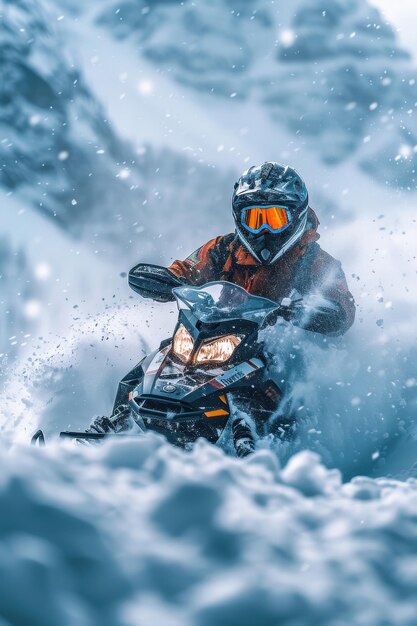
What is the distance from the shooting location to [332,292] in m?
4.59

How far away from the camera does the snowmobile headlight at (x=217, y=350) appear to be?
12.4 ft

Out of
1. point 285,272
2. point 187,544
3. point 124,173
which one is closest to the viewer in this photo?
point 187,544

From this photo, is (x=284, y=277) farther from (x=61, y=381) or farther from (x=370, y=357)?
(x=61, y=381)

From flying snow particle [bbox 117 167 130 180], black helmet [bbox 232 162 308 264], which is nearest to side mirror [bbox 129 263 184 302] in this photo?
black helmet [bbox 232 162 308 264]

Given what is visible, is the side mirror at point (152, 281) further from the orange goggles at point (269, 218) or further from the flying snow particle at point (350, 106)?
the flying snow particle at point (350, 106)

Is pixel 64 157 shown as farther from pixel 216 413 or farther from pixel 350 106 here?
pixel 216 413

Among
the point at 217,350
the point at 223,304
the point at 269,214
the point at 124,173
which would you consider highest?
the point at 124,173

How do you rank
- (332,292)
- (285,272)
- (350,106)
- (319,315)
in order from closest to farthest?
(319,315), (332,292), (285,272), (350,106)

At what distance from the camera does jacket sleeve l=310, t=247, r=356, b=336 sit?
4273mm

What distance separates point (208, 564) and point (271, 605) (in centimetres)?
18

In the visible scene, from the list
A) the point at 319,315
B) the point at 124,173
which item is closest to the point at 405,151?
the point at 124,173

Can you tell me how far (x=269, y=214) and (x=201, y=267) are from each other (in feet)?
3.15

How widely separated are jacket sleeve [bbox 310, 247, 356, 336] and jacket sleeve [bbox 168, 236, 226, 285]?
93cm

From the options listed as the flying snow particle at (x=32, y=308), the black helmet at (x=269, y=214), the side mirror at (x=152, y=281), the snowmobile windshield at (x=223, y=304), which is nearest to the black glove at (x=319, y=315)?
the snowmobile windshield at (x=223, y=304)
